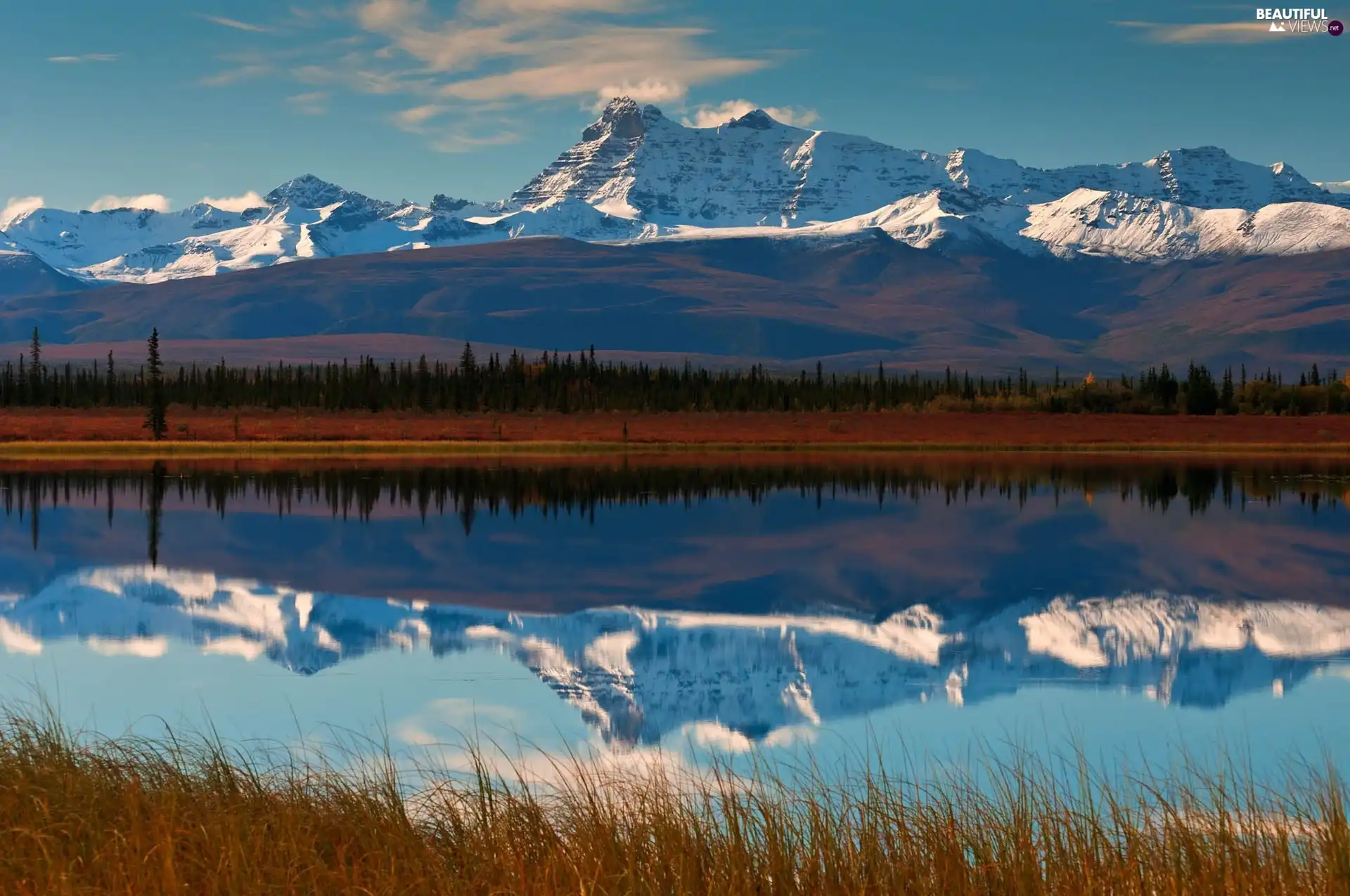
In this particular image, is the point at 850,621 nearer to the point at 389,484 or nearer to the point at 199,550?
the point at 199,550

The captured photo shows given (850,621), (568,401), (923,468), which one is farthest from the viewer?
(568,401)

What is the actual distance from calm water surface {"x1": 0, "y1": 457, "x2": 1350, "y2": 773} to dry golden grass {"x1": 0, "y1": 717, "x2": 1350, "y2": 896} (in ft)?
10.3

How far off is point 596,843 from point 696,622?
54.7 ft

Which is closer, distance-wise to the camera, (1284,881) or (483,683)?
(1284,881)

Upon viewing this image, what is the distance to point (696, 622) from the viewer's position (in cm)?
2727

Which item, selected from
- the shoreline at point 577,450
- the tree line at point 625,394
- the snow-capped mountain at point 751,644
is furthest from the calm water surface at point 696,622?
the tree line at point 625,394

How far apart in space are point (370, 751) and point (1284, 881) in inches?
375

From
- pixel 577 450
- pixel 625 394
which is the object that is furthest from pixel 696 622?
pixel 625 394

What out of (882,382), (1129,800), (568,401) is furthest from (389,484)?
(882,382)

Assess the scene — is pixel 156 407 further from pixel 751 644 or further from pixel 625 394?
pixel 751 644

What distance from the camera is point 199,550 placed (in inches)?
1529

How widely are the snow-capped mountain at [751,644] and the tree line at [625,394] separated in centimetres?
10147

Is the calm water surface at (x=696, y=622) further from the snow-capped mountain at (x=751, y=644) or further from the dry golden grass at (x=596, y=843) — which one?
the dry golden grass at (x=596, y=843)

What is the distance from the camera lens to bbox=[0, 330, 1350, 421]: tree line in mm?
129250
